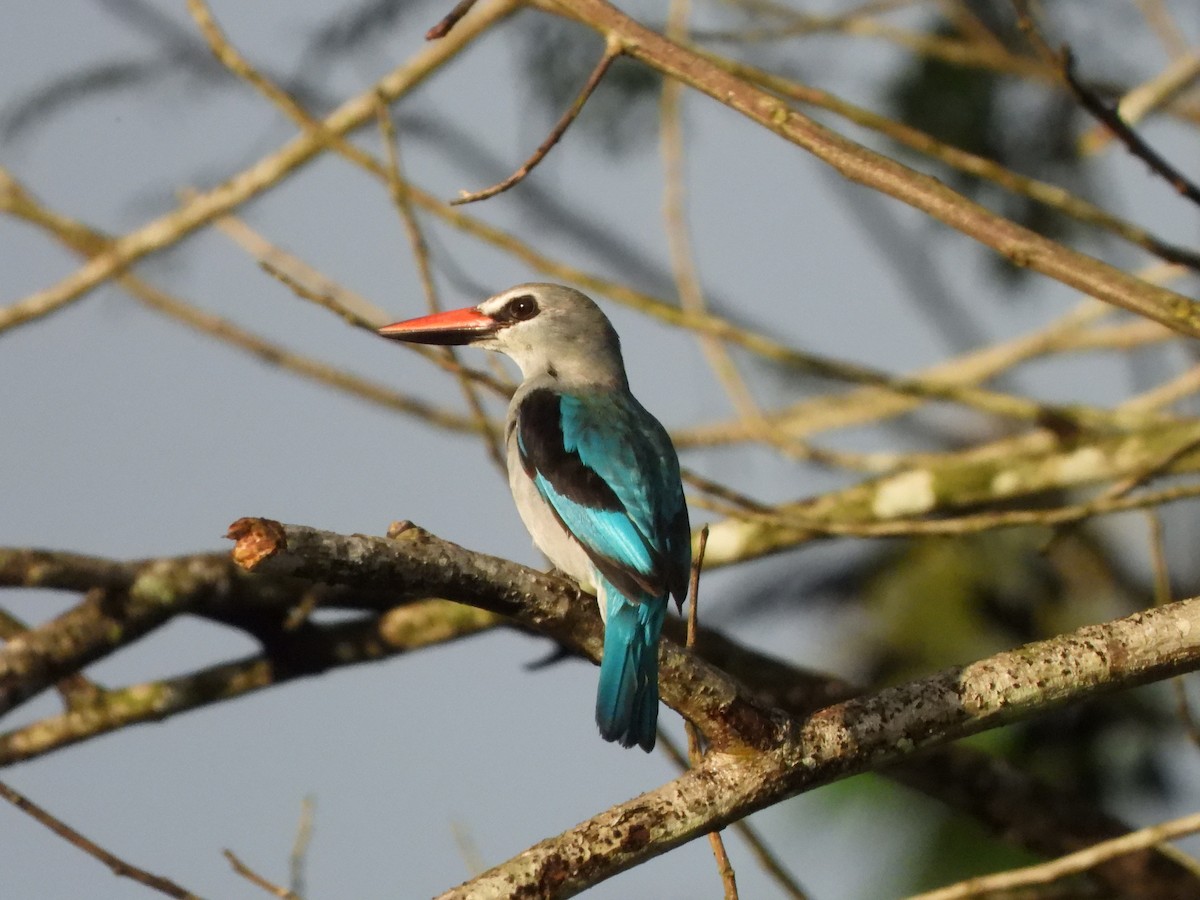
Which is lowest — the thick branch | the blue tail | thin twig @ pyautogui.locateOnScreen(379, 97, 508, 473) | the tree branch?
the thick branch

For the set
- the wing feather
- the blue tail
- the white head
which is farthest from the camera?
the white head

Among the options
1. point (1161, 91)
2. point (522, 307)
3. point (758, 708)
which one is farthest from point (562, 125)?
point (1161, 91)

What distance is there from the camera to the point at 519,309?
5125 mm

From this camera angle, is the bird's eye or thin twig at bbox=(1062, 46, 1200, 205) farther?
the bird's eye

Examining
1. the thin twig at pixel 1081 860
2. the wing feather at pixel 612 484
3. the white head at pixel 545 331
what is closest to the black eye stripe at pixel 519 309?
the white head at pixel 545 331

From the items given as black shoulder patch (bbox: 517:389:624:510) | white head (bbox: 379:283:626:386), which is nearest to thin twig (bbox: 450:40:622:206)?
black shoulder patch (bbox: 517:389:624:510)

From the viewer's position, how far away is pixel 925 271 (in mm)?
7516

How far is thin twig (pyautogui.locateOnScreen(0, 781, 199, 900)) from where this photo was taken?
117 inches

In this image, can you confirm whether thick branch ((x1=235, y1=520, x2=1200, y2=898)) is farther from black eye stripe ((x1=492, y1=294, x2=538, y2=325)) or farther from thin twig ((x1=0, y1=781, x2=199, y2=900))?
black eye stripe ((x1=492, y1=294, x2=538, y2=325))

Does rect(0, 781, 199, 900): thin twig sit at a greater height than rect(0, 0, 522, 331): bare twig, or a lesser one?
lesser

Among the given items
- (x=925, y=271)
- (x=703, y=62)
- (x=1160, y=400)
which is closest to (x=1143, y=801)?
(x=1160, y=400)

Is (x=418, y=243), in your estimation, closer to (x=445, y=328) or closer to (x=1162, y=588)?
(x=445, y=328)

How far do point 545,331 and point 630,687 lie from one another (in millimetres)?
2155

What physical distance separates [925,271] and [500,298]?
3089 millimetres
